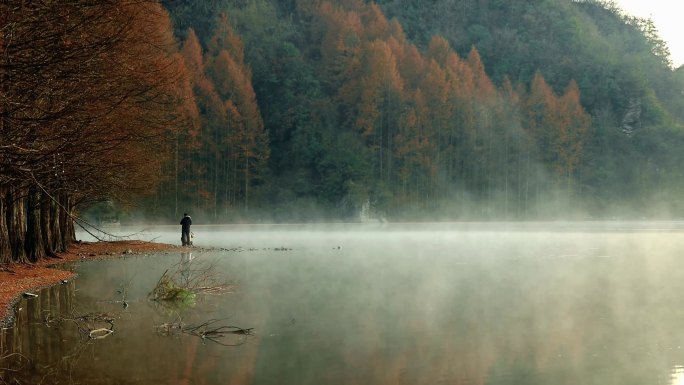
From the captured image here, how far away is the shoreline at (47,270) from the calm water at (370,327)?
55 centimetres

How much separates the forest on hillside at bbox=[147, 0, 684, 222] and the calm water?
51.4 m

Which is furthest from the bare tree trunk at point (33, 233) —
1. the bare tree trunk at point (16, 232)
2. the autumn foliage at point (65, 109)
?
the bare tree trunk at point (16, 232)

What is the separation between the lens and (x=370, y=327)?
16.6 meters

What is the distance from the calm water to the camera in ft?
40.4

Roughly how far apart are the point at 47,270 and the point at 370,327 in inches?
561

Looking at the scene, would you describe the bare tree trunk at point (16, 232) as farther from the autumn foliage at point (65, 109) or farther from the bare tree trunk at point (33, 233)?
the bare tree trunk at point (33, 233)

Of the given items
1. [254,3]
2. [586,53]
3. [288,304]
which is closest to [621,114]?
Result: [586,53]

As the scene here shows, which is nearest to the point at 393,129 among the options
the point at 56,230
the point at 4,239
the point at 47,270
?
the point at 56,230

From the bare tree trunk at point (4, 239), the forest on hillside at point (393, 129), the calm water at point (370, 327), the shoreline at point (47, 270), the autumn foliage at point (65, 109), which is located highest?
the forest on hillside at point (393, 129)

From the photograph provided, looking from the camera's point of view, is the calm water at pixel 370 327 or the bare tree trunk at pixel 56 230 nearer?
the calm water at pixel 370 327

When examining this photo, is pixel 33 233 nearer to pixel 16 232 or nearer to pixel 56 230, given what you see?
pixel 16 232

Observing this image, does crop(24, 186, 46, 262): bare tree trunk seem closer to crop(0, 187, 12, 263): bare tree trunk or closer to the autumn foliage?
the autumn foliage

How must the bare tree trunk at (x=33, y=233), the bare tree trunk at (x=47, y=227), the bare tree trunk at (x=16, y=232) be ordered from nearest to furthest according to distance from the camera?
the bare tree trunk at (x=16, y=232)
the bare tree trunk at (x=33, y=233)
the bare tree trunk at (x=47, y=227)

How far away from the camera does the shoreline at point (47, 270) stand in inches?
771
